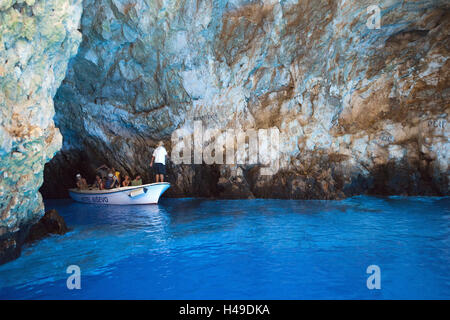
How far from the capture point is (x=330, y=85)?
12.2 metres

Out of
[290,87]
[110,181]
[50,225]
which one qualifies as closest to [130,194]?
[110,181]

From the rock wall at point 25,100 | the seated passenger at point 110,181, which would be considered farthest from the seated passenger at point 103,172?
the rock wall at point 25,100

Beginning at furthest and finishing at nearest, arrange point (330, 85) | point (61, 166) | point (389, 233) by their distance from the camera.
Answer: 1. point (61, 166)
2. point (330, 85)
3. point (389, 233)

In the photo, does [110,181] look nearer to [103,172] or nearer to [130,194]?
[130,194]

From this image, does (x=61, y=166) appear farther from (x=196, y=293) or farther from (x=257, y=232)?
(x=196, y=293)

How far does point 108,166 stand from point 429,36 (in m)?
15.4

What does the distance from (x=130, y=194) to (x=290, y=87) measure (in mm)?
8117

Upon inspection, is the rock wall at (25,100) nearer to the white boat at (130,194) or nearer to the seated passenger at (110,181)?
the white boat at (130,194)

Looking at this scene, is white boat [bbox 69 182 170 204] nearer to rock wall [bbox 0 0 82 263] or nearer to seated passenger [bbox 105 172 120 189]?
seated passenger [bbox 105 172 120 189]

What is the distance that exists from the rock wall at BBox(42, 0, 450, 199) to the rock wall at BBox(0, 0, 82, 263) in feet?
14.7

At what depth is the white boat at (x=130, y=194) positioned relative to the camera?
1196 centimetres

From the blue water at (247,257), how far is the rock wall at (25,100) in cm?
96

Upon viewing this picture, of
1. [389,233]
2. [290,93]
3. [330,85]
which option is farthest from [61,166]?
[389,233]
